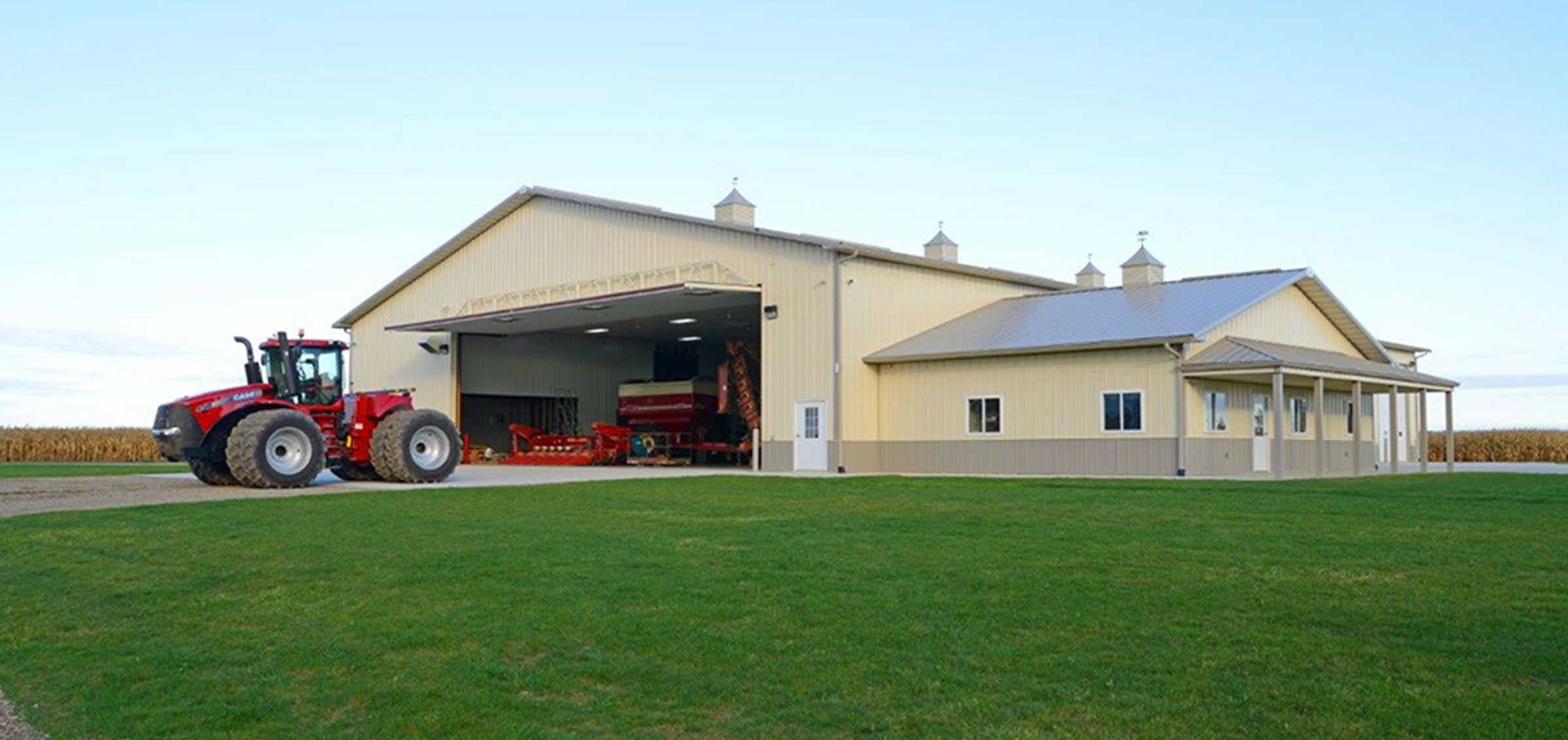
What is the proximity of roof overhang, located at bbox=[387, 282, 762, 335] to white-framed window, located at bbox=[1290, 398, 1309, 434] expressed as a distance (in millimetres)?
13341

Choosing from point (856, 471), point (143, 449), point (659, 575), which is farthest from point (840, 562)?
point (143, 449)

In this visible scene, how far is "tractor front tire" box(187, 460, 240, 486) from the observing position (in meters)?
27.4

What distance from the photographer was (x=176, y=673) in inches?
346

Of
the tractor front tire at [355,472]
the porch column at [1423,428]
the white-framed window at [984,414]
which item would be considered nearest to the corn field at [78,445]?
the tractor front tire at [355,472]

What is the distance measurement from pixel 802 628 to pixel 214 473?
70.4ft

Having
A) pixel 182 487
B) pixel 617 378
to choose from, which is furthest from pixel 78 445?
pixel 182 487

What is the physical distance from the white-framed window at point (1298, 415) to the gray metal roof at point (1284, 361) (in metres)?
1.28

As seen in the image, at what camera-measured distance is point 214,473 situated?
27.5 meters

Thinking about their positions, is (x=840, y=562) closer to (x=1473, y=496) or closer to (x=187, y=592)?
(x=187, y=592)

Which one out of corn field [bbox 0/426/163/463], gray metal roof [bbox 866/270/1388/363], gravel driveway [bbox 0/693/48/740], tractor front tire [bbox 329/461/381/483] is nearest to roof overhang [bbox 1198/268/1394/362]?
gray metal roof [bbox 866/270/1388/363]

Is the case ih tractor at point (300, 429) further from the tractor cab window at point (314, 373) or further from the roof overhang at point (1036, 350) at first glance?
the roof overhang at point (1036, 350)

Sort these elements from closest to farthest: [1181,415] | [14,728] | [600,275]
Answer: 1. [14,728]
2. [1181,415]
3. [600,275]

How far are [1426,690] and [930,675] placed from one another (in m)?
2.61

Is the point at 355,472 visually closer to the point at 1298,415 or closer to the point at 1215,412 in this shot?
the point at 1215,412
